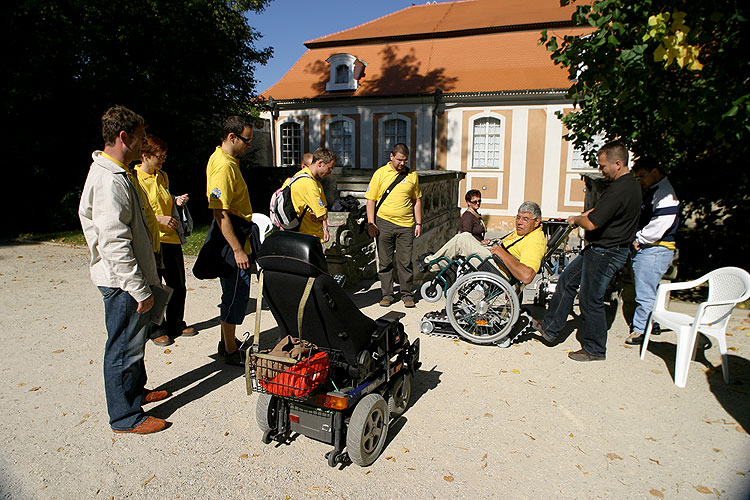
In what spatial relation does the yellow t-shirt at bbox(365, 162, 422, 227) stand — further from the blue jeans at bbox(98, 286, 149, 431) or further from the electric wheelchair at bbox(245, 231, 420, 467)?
the blue jeans at bbox(98, 286, 149, 431)

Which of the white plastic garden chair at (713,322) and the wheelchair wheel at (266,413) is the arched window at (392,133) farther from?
the wheelchair wheel at (266,413)

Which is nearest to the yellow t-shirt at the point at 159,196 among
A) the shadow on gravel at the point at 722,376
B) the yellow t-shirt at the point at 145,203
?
the yellow t-shirt at the point at 145,203

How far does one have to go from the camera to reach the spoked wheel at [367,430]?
9.95ft

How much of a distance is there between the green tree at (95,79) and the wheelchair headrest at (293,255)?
1284 cm

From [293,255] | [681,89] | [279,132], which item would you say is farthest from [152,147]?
[279,132]

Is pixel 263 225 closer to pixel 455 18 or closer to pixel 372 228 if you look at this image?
pixel 372 228

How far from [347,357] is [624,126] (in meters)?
5.87

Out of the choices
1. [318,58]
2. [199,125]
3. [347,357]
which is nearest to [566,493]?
[347,357]

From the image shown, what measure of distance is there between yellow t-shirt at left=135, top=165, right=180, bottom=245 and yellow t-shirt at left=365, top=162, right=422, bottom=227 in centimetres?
244

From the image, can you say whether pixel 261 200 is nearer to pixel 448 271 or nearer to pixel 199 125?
pixel 199 125

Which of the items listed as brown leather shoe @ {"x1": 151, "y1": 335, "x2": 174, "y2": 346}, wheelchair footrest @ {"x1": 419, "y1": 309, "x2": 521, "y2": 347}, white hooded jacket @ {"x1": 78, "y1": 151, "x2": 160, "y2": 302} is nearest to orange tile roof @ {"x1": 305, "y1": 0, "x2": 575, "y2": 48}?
wheelchair footrest @ {"x1": 419, "y1": 309, "x2": 521, "y2": 347}

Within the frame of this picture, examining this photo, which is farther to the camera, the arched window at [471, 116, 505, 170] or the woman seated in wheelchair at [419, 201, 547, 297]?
the arched window at [471, 116, 505, 170]

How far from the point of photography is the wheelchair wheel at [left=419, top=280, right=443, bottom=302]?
661 cm

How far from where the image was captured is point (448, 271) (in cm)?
620
